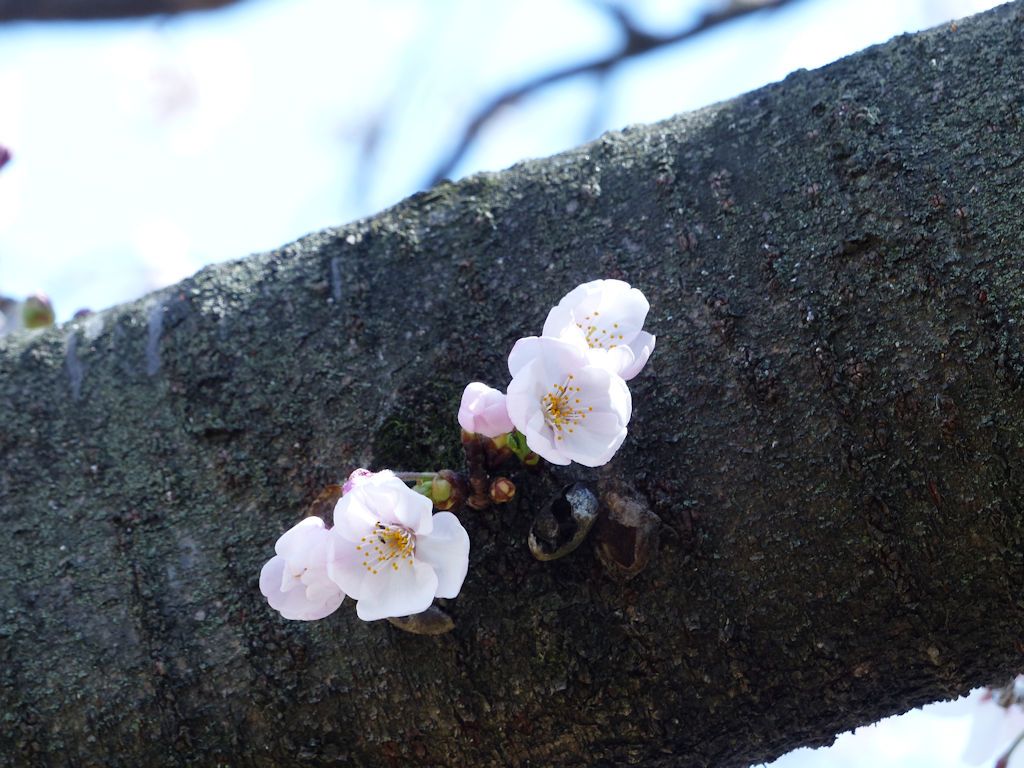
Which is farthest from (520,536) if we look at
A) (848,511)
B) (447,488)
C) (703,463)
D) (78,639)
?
(78,639)

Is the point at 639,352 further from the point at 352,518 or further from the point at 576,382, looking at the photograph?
the point at 352,518

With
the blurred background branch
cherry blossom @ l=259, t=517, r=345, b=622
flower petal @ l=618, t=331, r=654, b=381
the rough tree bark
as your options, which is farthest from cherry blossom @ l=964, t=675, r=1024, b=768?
the blurred background branch

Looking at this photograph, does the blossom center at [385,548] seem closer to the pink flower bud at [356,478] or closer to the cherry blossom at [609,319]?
the pink flower bud at [356,478]

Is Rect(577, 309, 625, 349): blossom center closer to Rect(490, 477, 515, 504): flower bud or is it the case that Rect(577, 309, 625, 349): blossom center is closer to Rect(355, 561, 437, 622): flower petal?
Result: Rect(490, 477, 515, 504): flower bud


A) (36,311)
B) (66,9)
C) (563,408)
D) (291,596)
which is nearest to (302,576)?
(291,596)

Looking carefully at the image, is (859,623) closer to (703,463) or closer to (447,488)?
(703,463)
